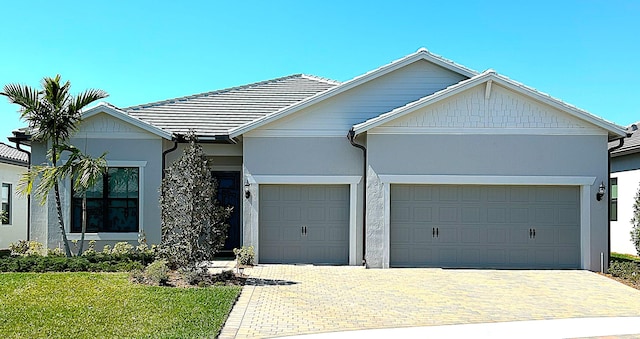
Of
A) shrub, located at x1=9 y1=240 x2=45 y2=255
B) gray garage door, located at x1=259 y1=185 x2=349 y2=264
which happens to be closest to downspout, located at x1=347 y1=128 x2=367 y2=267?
gray garage door, located at x1=259 y1=185 x2=349 y2=264

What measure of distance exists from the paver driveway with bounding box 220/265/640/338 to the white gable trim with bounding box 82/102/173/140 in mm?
4471

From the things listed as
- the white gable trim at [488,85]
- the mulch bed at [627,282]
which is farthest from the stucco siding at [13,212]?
the mulch bed at [627,282]

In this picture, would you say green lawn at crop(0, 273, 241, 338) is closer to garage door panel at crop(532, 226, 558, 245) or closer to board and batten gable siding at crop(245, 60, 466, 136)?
board and batten gable siding at crop(245, 60, 466, 136)

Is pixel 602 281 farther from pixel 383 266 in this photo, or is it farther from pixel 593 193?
pixel 383 266

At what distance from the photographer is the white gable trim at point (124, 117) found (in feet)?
51.3

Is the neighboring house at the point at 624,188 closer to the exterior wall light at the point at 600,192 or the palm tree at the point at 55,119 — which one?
the exterior wall light at the point at 600,192

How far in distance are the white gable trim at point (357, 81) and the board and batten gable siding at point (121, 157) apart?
2.48 m

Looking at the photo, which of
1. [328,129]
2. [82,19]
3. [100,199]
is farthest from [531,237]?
[82,19]

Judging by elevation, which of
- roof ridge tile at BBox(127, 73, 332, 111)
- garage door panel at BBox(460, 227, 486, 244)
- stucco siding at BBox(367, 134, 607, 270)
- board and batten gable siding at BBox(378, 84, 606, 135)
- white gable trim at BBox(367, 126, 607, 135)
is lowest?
garage door panel at BBox(460, 227, 486, 244)

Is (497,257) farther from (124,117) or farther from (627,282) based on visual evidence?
(124,117)

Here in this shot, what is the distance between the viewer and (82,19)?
15.0 meters

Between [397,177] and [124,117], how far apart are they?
740 centimetres

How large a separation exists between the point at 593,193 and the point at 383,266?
18.2ft

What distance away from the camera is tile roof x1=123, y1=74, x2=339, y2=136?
17.1 metres
